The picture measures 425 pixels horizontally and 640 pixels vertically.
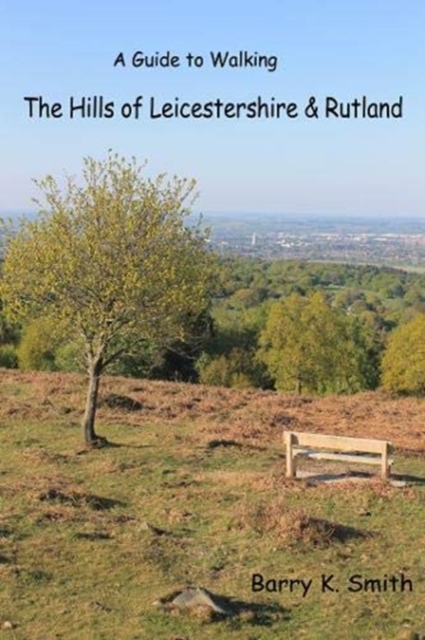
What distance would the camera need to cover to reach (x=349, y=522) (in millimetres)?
16547

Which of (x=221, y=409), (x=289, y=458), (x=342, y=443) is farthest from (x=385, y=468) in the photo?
(x=221, y=409)

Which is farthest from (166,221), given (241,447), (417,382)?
(417,382)

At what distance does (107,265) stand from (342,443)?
8695mm

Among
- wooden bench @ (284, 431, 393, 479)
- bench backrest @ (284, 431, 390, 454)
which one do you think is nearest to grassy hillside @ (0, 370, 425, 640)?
wooden bench @ (284, 431, 393, 479)

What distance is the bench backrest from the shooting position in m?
18.9

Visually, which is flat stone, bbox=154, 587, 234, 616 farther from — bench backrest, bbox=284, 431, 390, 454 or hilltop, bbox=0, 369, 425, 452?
hilltop, bbox=0, 369, 425, 452

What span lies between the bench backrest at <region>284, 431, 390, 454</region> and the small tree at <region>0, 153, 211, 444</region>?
5440 millimetres

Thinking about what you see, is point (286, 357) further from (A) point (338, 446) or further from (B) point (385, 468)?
(A) point (338, 446)

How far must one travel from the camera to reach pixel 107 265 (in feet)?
71.7

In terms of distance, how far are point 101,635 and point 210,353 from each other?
58.6 meters

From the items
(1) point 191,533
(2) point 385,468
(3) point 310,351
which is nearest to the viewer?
(1) point 191,533

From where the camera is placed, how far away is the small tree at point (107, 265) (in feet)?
72.0

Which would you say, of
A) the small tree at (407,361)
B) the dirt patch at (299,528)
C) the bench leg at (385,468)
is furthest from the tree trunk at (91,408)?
the small tree at (407,361)

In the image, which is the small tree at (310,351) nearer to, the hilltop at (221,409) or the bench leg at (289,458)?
the hilltop at (221,409)
